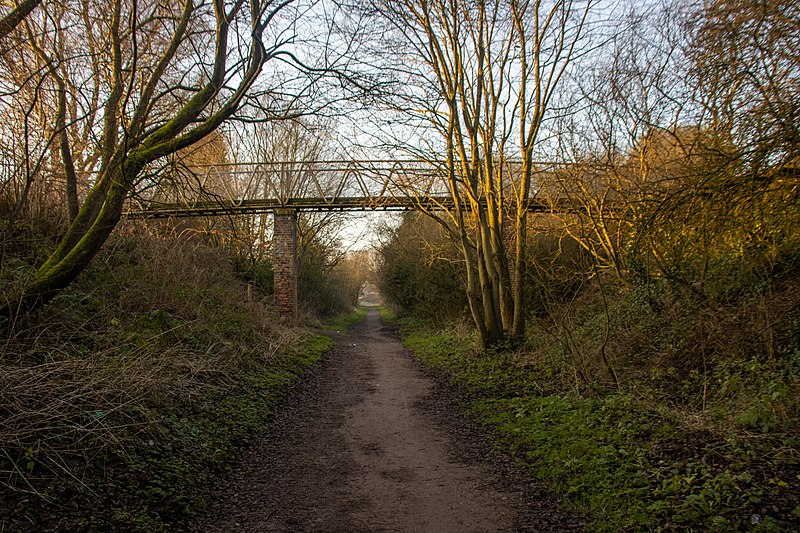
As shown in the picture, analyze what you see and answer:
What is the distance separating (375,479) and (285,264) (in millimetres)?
13264

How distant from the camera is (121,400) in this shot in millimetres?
5020

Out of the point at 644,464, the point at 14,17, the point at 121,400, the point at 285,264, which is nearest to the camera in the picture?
the point at 644,464

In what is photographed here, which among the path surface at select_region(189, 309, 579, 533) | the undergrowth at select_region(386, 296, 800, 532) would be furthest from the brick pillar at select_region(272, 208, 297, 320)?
the undergrowth at select_region(386, 296, 800, 532)

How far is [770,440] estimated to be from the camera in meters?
4.33

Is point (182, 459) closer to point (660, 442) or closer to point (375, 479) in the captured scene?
point (375, 479)

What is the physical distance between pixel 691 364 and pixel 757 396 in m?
1.62

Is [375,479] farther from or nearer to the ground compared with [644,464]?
nearer to the ground

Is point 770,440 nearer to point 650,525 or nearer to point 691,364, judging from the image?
point 650,525

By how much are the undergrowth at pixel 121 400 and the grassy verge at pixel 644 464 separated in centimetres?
328

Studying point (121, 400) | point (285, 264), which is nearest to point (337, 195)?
point (285, 264)

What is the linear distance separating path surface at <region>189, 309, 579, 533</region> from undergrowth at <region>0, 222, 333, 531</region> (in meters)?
0.39

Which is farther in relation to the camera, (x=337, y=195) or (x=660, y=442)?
(x=337, y=195)

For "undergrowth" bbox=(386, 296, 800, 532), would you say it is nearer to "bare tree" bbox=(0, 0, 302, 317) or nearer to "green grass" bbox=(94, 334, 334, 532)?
"green grass" bbox=(94, 334, 334, 532)

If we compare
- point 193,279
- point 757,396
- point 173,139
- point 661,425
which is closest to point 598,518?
point 661,425
